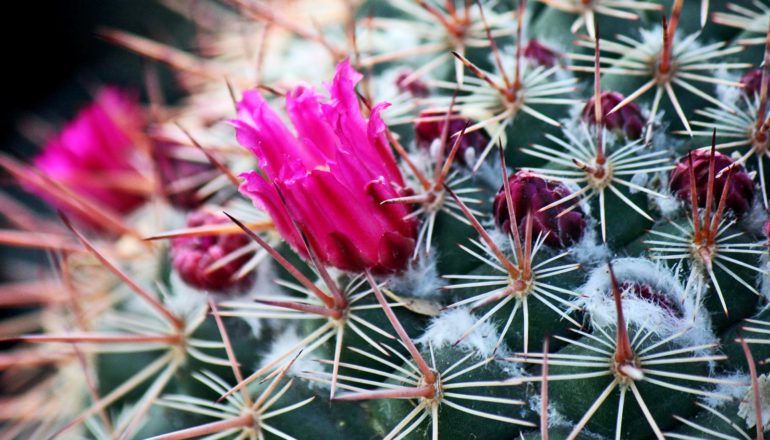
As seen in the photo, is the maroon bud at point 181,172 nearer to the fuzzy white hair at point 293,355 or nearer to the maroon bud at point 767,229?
the fuzzy white hair at point 293,355

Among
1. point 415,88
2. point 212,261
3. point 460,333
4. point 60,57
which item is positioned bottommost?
point 460,333

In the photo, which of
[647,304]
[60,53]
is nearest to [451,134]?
[647,304]

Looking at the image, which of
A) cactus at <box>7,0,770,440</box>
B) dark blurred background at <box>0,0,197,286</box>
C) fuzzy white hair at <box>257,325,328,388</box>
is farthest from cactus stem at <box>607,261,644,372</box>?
dark blurred background at <box>0,0,197,286</box>

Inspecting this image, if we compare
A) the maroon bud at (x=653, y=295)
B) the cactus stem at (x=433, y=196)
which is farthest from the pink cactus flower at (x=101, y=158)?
the maroon bud at (x=653, y=295)

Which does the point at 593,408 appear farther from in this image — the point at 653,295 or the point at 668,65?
the point at 668,65

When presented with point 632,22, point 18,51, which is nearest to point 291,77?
point 632,22

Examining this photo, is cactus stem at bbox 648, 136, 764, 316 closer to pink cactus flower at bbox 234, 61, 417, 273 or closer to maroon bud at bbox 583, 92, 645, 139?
maroon bud at bbox 583, 92, 645, 139
